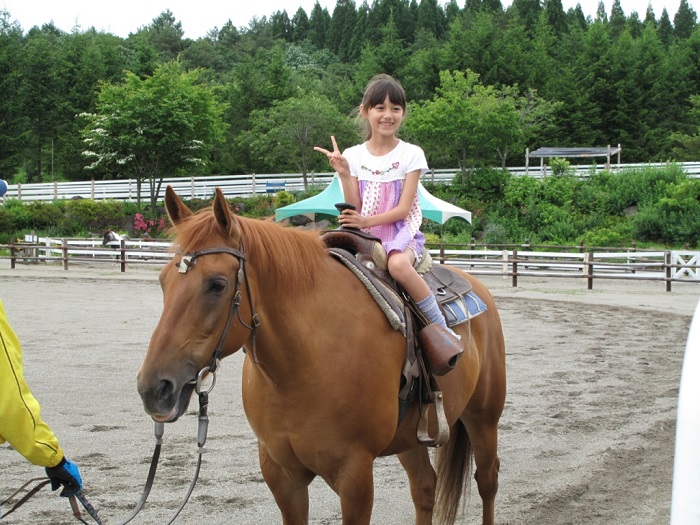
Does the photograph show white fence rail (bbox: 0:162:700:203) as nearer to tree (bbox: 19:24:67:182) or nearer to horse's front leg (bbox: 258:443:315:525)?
tree (bbox: 19:24:67:182)

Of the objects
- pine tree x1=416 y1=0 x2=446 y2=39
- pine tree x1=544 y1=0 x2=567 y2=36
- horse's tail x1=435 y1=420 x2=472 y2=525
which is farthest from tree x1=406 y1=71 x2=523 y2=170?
pine tree x1=416 y1=0 x2=446 y2=39

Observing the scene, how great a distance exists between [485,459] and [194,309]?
7.87 ft

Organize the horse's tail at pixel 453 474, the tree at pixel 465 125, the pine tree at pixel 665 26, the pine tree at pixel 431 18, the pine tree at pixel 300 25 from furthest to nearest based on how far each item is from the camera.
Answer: the pine tree at pixel 300 25, the pine tree at pixel 431 18, the pine tree at pixel 665 26, the tree at pixel 465 125, the horse's tail at pixel 453 474

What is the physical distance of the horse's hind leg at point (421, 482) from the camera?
4.17 meters

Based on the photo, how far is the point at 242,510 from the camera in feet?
15.4

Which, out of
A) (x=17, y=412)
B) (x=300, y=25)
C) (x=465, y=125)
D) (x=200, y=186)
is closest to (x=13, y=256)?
(x=200, y=186)

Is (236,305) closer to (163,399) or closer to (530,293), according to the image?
(163,399)

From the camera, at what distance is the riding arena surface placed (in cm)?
478

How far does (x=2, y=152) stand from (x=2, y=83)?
12.2 feet

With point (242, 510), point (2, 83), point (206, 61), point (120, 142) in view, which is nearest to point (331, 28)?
point (206, 61)

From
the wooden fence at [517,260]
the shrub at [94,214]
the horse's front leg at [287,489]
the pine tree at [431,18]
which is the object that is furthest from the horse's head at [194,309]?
the pine tree at [431,18]

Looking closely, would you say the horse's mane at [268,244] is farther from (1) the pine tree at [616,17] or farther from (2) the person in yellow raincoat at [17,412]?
(1) the pine tree at [616,17]

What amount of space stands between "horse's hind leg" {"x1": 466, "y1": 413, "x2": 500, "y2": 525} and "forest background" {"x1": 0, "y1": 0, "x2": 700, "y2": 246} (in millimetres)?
24488

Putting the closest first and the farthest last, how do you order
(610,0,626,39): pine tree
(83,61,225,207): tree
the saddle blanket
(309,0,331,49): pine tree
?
the saddle blanket < (83,61,225,207): tree < (610,0,626,39): pine tree < (309,0,331,49): pine tree
